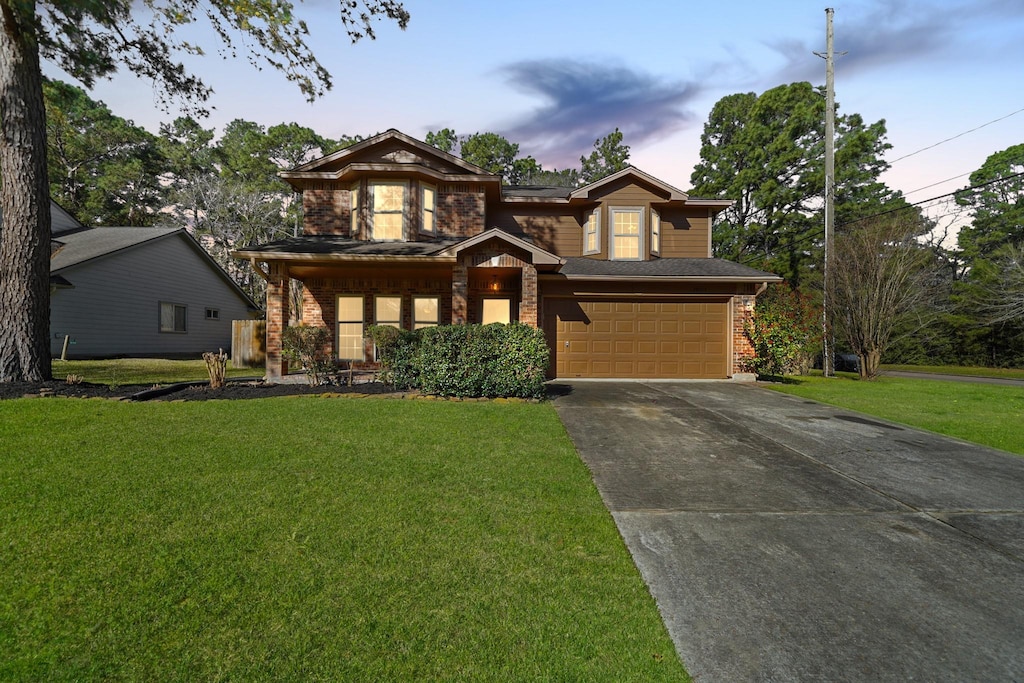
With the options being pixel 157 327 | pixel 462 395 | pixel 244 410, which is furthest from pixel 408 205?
pixel 157 327

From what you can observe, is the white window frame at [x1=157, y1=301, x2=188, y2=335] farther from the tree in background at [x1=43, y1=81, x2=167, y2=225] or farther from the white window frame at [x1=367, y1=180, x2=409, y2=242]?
the tree in background at [x1=43, y1=81, x2=167, y2=225]

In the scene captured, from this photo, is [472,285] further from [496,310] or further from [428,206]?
[428,206]

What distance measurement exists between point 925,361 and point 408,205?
31582mm

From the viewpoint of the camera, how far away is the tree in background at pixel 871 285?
48.5ft

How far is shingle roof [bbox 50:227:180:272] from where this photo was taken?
674 inches

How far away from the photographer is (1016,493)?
15.1 ft

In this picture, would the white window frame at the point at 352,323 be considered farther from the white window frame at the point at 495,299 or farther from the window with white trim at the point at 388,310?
the white window frame at the point at 495,299

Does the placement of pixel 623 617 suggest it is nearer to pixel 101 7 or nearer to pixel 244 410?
pixel 244 410

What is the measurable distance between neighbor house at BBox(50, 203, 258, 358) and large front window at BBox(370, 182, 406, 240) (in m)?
11.9

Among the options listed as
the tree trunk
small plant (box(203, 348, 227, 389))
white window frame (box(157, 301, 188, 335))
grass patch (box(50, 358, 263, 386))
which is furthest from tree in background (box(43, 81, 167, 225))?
small plant (box(203, 348, 227, 389))

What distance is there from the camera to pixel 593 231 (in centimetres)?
1497

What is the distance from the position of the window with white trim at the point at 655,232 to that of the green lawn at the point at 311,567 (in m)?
11.2

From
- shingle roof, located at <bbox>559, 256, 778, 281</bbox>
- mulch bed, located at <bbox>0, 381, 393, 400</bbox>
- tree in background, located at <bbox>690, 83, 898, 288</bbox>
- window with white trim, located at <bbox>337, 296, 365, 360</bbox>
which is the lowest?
mulch bed, located at <bbox>0, 381, 393, 400</bbox>

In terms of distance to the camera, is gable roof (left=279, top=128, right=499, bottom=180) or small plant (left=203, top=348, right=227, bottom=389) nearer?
small plant (left=203, top=348, right=227, bottom=389)
